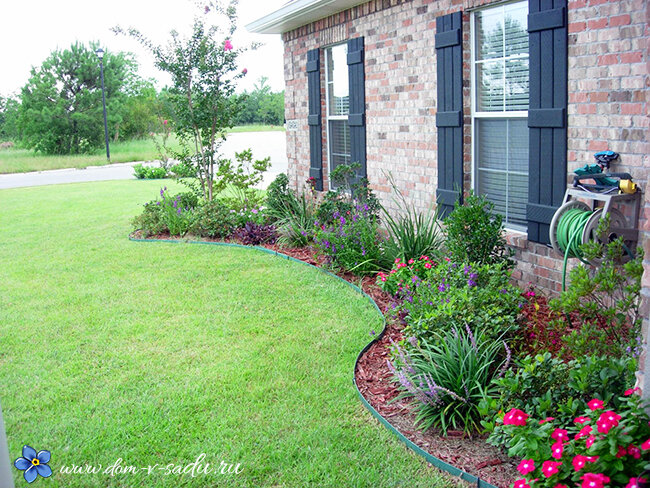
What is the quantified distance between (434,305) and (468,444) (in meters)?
1.35

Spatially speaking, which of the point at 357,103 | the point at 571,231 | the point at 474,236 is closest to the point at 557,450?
the point at 571,231

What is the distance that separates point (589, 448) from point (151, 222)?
8338 millimetres

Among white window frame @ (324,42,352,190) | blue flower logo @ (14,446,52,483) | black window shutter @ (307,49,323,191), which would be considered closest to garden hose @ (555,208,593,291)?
blue flower logo @ (14,446,52,483)

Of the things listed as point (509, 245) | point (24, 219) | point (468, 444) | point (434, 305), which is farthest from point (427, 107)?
point (24, 219)

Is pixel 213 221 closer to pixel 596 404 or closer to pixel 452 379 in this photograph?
pixel 452 379

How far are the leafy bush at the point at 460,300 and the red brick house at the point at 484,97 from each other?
93cm

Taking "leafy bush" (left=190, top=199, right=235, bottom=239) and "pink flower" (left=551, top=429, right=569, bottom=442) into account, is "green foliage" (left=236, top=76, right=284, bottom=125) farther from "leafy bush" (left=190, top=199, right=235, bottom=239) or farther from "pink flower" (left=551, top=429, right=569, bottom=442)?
"pink flower" (left=551, top=429, right=569, bottom=442)

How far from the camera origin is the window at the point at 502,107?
5559 mm

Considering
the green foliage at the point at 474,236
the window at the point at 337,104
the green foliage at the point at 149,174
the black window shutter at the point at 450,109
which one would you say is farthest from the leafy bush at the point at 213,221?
the green foliage at the point at 149,174

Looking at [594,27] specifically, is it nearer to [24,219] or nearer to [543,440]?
[543,440]

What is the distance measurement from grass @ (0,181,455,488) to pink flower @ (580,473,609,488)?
78 centimetres

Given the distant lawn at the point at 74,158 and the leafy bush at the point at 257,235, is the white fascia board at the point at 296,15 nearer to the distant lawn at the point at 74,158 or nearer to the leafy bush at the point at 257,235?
the leafy bush at the point at 257,235

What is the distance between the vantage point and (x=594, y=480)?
7.93ft

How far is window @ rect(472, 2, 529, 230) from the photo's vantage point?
5559 mm
